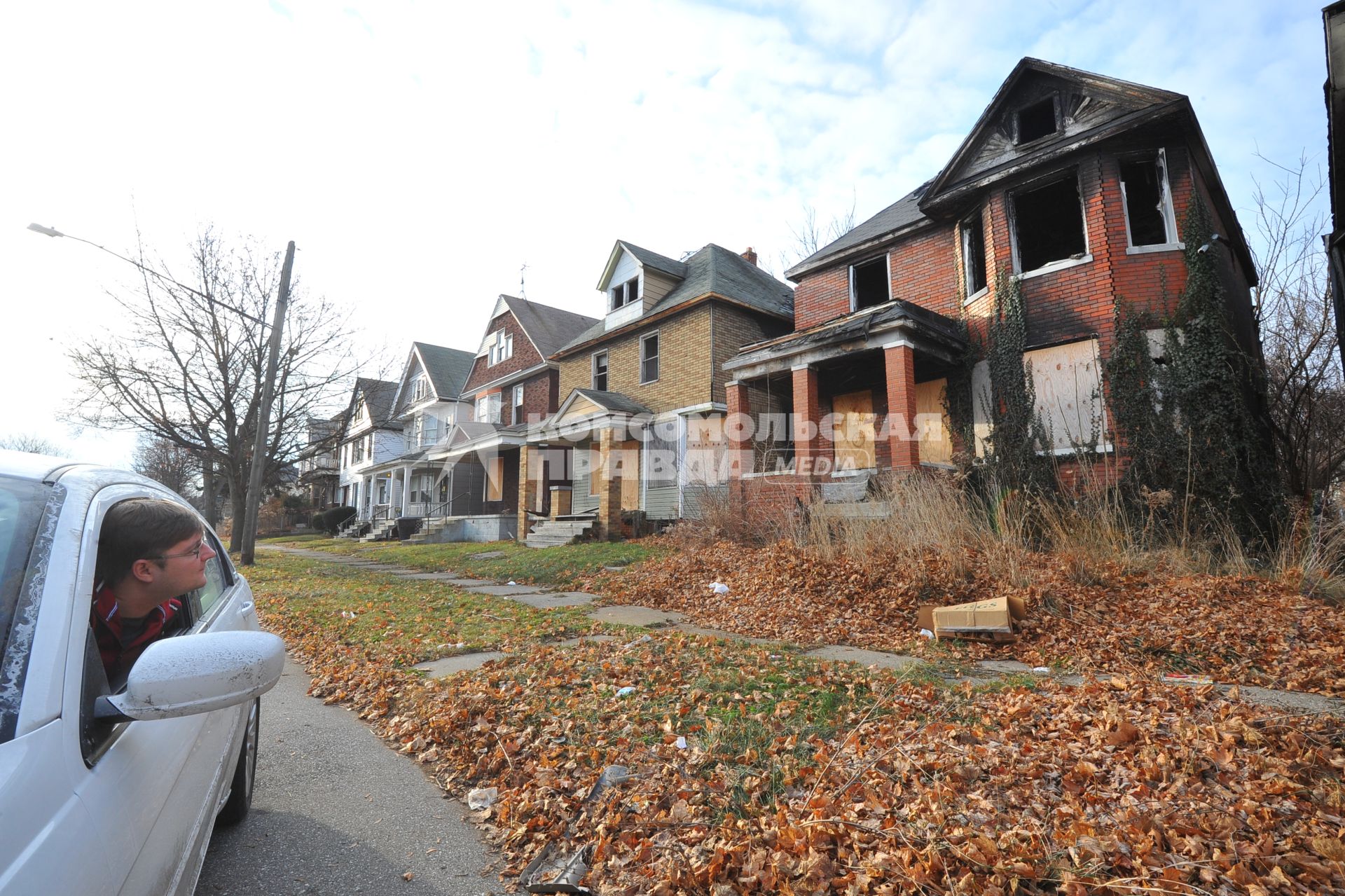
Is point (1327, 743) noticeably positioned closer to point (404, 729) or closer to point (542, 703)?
point (542, 703)

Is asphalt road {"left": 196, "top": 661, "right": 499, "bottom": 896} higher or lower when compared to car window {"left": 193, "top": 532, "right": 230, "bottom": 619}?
lower

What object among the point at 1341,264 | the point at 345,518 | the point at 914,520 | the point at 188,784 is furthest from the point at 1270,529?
the point at 345,518

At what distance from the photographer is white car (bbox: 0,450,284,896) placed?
1.19 meters

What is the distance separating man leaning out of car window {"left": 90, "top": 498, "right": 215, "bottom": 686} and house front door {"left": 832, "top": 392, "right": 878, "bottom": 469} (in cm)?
1371

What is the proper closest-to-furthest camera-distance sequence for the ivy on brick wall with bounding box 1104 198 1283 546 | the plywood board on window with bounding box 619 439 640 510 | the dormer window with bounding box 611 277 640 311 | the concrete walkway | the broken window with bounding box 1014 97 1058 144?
the concrete walkway
the ivy on brick wall with bounding box 1104 198 1283 546
the broken window with bounding box 1014 97 1058 144
the plywood board on window with bounding box 619 439 640 510
the dormer window with bounding box 611 277 640 311

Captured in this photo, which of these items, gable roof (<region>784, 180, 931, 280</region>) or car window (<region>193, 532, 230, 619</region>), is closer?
car window (<region>193, 532, 230, 619</region>)

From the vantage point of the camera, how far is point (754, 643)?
19.7 ft

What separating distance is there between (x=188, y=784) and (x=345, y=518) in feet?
124

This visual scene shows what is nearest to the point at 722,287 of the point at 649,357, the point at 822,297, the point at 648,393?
the point at 822,297

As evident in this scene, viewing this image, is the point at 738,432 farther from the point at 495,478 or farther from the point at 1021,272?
the point at 495,478

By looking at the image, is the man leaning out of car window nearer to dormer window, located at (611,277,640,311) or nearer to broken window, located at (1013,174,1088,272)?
broken window, located at (1013,174,1088,272)

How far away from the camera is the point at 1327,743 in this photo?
2.85m

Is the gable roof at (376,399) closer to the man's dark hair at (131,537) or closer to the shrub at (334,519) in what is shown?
the shrub at (334,519)

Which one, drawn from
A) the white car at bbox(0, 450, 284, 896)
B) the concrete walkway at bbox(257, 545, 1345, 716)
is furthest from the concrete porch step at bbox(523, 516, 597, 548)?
the white car at bbox(0, 450, 284, 896)
